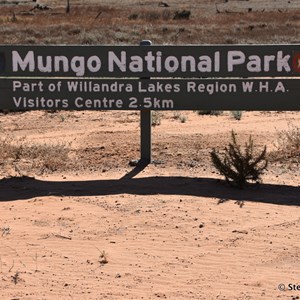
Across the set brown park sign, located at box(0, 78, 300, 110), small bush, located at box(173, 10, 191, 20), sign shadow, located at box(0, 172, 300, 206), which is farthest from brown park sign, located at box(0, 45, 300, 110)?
small bush, located at box(173, 10, 191, 20)

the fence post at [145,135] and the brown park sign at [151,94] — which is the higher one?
the brown park sign at [151,94]

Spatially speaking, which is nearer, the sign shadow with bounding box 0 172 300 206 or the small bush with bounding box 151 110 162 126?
the sign shadow with bounding box 0 172 300 206

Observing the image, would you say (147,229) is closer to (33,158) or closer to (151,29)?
A: (33,158)

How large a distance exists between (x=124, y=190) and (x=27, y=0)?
87.0 m

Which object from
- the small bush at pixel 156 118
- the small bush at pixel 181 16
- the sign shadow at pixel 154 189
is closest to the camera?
the sign shadow at pixel 154 189

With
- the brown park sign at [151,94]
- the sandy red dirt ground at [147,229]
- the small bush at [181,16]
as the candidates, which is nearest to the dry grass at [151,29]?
the small bush at [181,16]

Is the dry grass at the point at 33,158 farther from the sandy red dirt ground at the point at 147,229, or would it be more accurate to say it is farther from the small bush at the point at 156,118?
the small bush at the point at 156,118

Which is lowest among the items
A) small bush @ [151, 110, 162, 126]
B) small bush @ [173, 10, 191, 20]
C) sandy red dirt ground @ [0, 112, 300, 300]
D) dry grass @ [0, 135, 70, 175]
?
sandy red dirt ground @ [0, 112, 300, 300]

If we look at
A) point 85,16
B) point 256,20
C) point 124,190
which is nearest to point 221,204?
point 124,190

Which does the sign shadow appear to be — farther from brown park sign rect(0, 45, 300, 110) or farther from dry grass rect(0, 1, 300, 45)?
dry grass rect(0, 1, 300, 45)

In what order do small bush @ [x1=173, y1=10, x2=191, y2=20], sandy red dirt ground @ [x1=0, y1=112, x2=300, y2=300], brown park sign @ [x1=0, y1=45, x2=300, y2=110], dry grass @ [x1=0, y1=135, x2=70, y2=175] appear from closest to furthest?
sandy red dirt ground @ [x1=0, y1=112, x2=300, y2=300], brown park sign @ [x1=0, y1=45, x2=300, y2=110], dry grass @ [x1=0, y1=135, x2=70, y2=175], small bush @ [x1=173, y1=10, x2=191, y2=20]

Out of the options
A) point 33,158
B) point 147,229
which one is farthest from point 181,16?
point 147,229

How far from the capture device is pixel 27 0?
305 feet

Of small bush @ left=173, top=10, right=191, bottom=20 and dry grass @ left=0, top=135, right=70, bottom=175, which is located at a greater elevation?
small bush @ left=173, top=10, right=191, bottom=20
